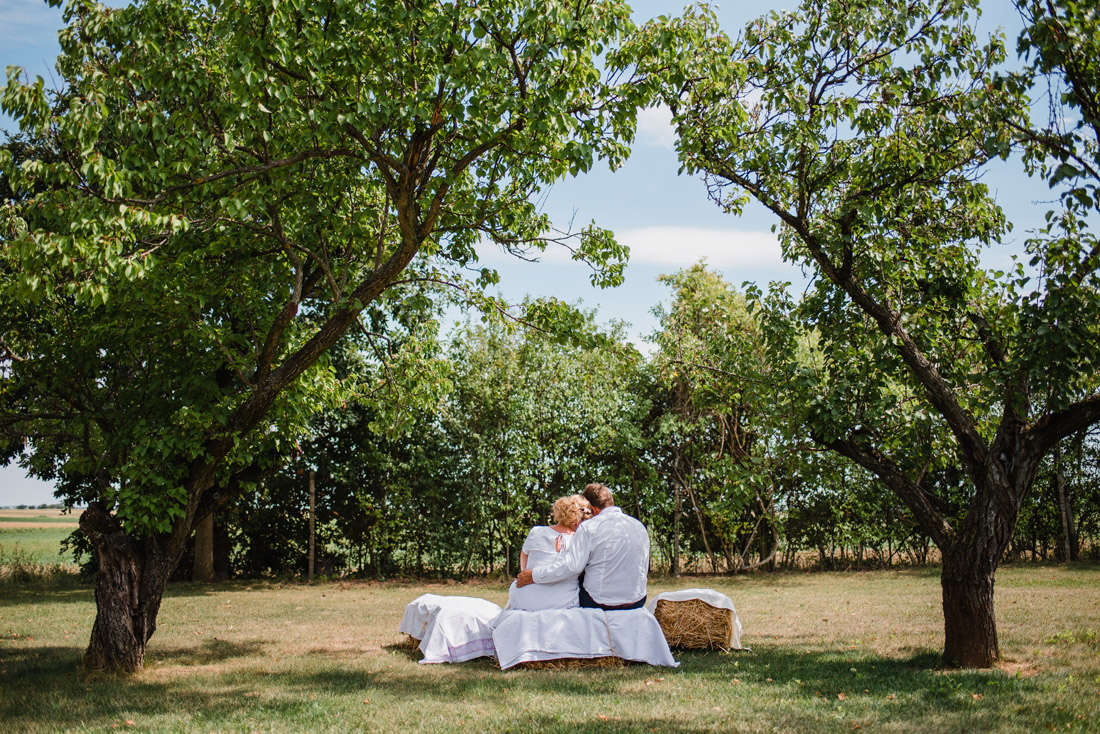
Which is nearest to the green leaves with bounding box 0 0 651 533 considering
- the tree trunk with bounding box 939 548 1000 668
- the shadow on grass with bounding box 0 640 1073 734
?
the shadow on grass with bounding box 0 640 1073 734

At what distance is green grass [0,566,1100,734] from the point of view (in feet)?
16.9

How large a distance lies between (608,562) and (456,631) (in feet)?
5.26

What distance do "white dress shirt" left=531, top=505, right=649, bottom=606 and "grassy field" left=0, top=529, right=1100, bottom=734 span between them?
2.72 feet

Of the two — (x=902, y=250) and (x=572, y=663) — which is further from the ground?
(x=902, y=250)

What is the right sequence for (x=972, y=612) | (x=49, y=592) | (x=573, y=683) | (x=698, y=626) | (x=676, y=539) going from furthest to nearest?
1. (x=676, y=539)
2. (x=49, y=592)
3. (x=698, y=626)
4. (x=972, y=612)
5. (x=573, y=683)

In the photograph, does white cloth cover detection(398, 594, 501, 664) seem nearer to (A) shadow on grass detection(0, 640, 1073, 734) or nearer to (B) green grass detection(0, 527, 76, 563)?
(A) shadow on grass detection(0, 640, 1073, 734)

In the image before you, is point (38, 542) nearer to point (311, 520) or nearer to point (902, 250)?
point (311, 520)

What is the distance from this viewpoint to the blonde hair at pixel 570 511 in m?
7.83

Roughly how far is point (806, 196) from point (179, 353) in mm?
6393

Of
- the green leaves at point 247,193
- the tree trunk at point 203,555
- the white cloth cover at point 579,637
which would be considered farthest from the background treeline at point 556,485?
the white cloth cover at point 579,637

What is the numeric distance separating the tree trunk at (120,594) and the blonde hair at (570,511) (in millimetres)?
3692

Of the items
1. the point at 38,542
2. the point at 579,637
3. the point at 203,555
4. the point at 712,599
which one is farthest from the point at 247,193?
the point at 38,542

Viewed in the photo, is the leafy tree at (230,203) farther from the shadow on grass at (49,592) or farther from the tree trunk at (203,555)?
the tree trunk at (203,555)

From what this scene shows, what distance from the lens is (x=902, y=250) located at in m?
7.48
